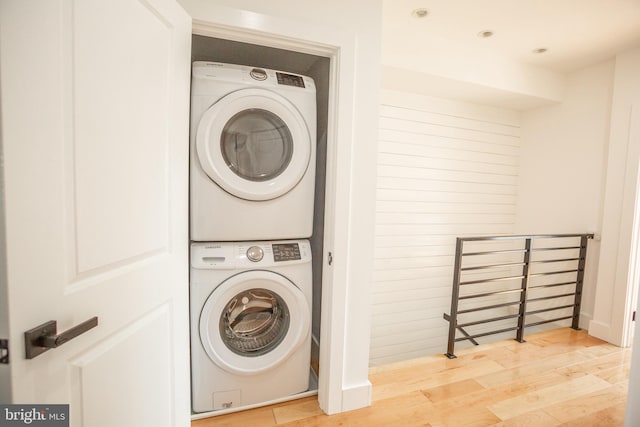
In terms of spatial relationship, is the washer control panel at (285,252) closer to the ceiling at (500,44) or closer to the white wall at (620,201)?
the ceiling at (500,44)

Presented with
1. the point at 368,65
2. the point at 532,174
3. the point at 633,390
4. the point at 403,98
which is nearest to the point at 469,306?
Result: the point at 532,174

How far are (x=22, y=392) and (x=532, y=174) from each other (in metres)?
4.05

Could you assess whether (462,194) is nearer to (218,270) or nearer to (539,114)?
(539,114)

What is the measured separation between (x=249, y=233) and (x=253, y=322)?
531 mm

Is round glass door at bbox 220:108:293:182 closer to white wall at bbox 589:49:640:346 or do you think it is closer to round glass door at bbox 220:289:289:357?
round glass door at bbox 220:289:289:357

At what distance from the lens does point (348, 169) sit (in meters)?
1.49

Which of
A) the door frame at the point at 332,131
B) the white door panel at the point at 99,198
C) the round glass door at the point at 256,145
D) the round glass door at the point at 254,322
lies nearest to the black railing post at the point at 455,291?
the door frame at the point at 332,131

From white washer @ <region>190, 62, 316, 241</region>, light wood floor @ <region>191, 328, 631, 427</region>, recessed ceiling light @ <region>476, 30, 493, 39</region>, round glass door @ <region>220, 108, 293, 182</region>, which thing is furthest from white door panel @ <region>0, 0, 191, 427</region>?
recessed ceiling light @ <region>476, 30, 493, 39</region>

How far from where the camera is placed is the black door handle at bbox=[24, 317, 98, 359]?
2.05ft

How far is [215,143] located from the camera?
4.60 ft

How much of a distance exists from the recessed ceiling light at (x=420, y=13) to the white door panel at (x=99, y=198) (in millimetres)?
1551

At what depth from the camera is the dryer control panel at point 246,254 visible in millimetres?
1457

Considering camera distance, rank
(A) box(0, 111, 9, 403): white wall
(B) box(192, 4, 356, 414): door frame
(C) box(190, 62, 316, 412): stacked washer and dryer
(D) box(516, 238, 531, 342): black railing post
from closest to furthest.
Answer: (A) box(0, 111, 9, 403): white wall, (B) box(192, 4, 356, 414): door frame, (C) box(190, 62, 316, 412): stacked washer and dryer, (D) box(516, 238, 531, 342): black railing post

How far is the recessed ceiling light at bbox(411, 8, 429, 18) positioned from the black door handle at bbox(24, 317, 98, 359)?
2442 millimetres
